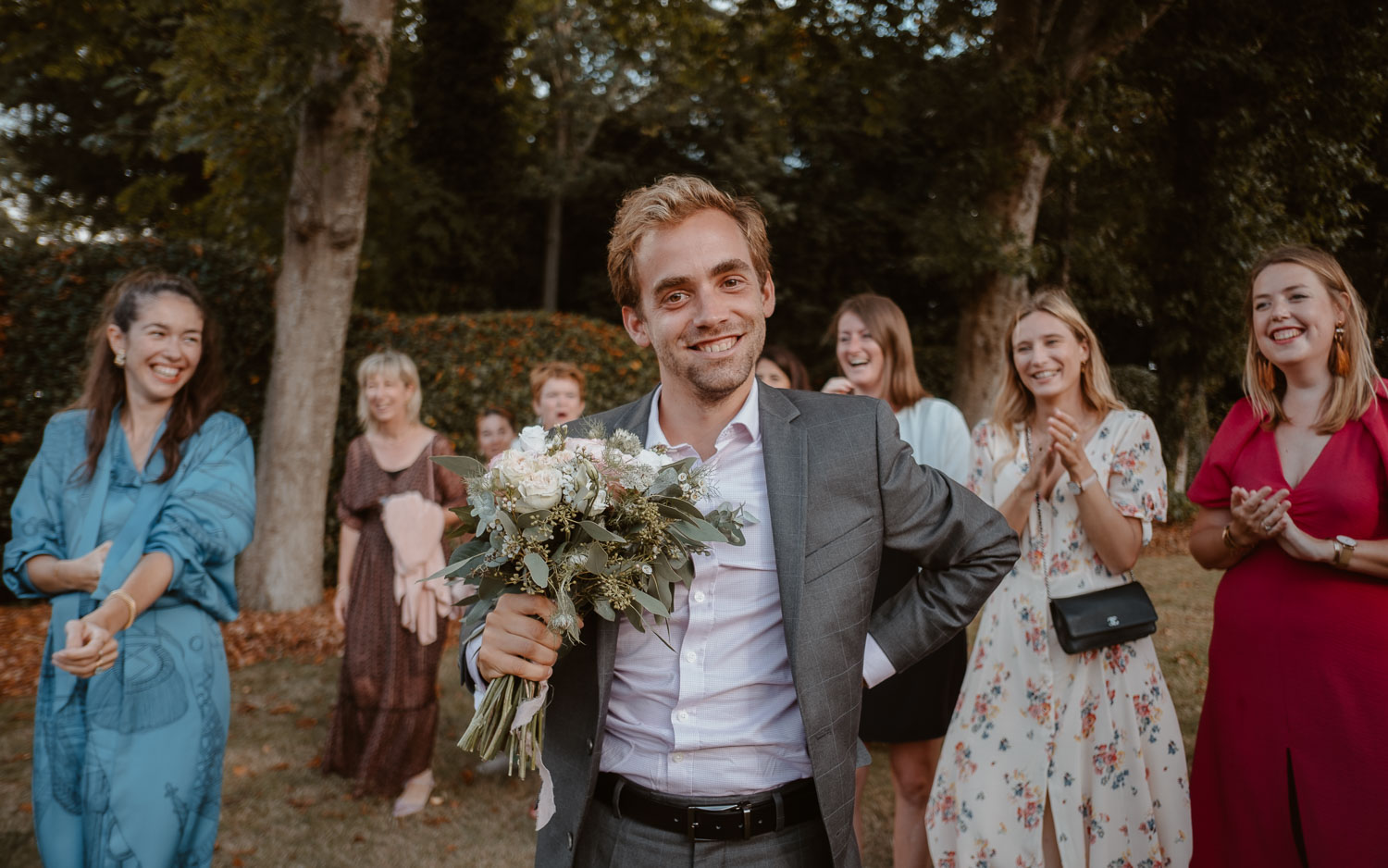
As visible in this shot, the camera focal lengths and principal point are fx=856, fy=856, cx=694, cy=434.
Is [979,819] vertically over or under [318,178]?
under

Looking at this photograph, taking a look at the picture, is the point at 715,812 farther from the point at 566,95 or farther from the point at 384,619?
the point at 566,95

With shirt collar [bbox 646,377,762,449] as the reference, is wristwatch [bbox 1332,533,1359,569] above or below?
below

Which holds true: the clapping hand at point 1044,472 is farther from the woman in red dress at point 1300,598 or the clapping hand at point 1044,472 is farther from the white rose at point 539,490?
the white rose at point 539,490

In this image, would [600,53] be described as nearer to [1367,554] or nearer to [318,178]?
[318,178]

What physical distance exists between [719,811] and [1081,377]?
8.84 ft

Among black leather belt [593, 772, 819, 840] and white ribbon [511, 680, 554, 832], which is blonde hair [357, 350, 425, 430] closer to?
white ribbon [511, 680, 554, 832]

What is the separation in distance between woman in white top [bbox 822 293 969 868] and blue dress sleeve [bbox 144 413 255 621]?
104 inches

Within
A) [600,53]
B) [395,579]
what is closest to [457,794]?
[395,579]

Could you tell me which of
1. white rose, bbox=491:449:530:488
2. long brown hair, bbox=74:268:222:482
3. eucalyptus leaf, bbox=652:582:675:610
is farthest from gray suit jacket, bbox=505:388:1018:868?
long brown hair, bbox=74:268:222:482

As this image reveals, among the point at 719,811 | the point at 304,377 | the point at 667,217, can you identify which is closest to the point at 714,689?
the point at 719,811

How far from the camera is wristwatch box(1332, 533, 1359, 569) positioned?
2863 mm

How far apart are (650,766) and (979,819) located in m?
1.91

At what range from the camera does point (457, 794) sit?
17.0ft

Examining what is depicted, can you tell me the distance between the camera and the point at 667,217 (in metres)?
2.27
